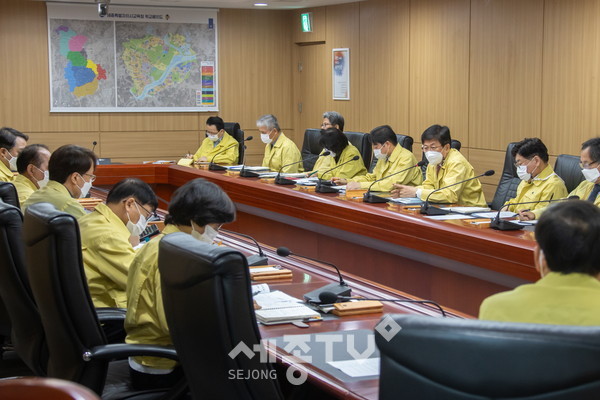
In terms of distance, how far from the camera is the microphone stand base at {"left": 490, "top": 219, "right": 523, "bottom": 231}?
4.14 metres

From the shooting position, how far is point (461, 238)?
408 cm

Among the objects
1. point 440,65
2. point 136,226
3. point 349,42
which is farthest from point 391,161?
point 349,42

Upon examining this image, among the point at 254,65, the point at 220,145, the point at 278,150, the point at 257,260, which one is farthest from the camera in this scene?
the point at 254,65

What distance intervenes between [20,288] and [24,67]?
7077 millimetres

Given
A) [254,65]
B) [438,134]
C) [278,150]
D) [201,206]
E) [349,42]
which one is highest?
[349,42]

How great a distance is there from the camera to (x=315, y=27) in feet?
32.8

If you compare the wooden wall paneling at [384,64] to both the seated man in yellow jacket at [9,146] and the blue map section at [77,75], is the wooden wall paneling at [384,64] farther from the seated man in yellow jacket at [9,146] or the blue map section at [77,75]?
the seated man in yellow jacket at [9,146]

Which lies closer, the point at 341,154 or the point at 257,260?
the point at 257,260

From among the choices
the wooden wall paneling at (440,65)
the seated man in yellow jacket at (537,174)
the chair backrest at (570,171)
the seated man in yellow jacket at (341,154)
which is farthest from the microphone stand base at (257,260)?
the wooden wall paneling at (440,65)

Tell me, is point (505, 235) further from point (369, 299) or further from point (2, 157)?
point (2, 157)

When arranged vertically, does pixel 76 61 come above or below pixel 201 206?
above

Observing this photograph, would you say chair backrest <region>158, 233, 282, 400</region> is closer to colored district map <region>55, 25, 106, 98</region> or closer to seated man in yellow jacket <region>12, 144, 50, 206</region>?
seated man in yellow jacket <region>12, 144, 50, 206</region>

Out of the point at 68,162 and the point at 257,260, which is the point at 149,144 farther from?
the point at 257,260

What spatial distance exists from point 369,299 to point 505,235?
1.35 m
